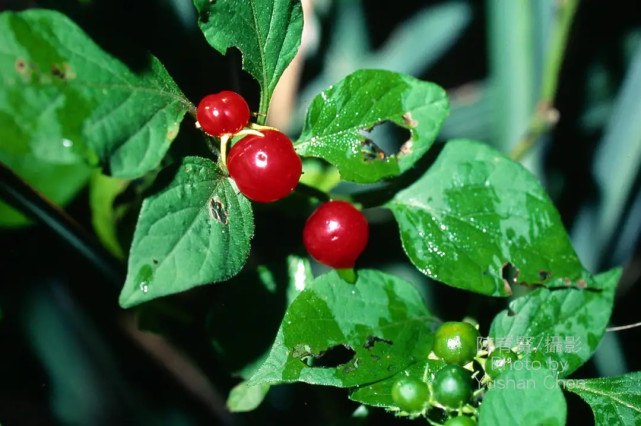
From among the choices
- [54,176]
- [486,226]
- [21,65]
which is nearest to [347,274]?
[486,226]

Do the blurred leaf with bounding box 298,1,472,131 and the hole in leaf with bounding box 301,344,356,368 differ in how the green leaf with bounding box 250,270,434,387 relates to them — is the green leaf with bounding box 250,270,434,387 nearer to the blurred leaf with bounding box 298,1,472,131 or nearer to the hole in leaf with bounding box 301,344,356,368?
the hole in leaf with bounding box 301,344,356,368

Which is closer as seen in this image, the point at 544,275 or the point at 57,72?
the point at 57,72

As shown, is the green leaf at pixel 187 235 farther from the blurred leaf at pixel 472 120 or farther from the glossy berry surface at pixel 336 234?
the blurred leaf at pixel 472 120

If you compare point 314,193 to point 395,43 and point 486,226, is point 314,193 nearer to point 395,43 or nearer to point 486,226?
point 486,226

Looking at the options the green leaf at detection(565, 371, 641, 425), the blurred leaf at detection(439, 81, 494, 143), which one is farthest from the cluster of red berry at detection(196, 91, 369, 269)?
the blurred leaf at detection(439, 81, 494, 143)

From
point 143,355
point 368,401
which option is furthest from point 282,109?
point 368,401

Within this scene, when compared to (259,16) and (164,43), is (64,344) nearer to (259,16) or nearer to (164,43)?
(164,43)
